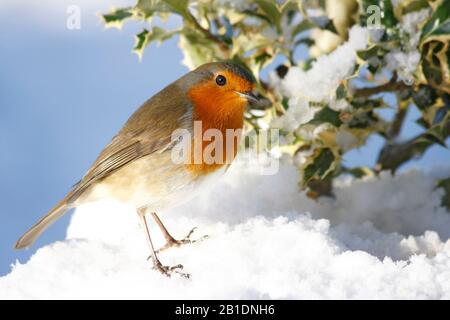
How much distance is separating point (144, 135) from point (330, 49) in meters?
0.93

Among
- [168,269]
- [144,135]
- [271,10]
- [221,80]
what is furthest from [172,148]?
[271,10]

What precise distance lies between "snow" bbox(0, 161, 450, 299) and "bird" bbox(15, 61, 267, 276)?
16cm

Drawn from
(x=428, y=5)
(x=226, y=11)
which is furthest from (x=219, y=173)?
(x=428, y=5)

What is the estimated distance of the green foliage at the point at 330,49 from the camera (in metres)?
2.38

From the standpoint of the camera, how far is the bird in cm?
218

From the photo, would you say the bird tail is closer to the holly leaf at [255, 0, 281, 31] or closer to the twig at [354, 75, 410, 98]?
the holly leaf at [255, 0, 281, 31]

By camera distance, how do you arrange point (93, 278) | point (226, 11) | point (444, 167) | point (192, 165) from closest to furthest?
point (93, 278), point (192, 165), point (226, 11), point (444, 167)

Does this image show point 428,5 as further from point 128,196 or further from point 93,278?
point 93,278

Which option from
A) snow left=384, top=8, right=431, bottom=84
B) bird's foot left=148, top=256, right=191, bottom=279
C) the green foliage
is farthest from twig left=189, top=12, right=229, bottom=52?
bird's foot left=148, top=256, right=191, bottom=279

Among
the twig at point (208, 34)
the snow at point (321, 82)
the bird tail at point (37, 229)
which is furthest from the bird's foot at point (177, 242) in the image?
the twig at point (208, 34)

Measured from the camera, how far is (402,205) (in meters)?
2.90

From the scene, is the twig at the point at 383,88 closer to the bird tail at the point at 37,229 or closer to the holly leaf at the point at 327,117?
the holly leaf at the point at 327,117

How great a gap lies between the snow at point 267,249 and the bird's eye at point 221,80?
0.45 metres

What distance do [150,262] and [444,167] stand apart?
1627mm
